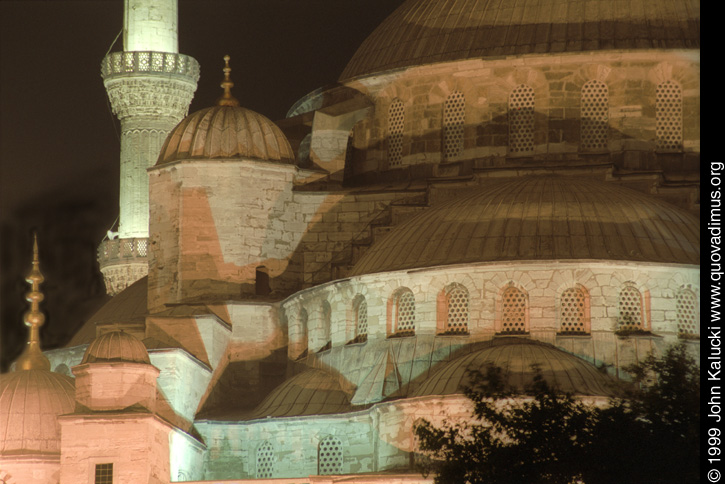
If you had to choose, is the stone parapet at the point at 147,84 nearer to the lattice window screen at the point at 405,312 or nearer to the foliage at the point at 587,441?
the lattice window screen at the point at 405,312

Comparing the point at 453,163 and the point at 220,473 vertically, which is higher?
the point at 453,163

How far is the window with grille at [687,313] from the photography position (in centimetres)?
5675

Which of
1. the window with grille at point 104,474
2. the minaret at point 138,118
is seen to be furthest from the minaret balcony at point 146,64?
the window with grille at point 104,474

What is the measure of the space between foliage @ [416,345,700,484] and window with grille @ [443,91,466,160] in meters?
17.1

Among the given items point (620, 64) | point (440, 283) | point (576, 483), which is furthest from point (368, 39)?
point (576, 483)

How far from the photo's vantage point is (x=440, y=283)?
57.3 metres

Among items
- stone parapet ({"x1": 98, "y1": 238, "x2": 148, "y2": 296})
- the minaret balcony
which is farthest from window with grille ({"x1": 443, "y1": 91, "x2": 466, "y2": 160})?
stone parapet ({"x1": 98, "y1": 238, "x2": 148, "y2": 296})

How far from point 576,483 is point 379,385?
9369mm

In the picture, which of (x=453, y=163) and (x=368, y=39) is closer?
(x=453, y=163)

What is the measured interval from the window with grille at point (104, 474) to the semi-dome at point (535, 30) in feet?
51.5

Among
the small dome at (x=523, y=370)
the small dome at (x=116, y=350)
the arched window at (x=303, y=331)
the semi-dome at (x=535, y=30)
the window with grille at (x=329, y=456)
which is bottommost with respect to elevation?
the window with grille at (x=329, y=456)

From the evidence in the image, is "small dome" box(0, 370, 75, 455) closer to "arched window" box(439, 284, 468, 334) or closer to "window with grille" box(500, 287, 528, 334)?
"arched window" box(439, 284, 468, 334)

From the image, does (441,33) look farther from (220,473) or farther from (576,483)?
(576,483)

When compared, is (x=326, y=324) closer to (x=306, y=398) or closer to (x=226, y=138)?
(x=306, y=398)
